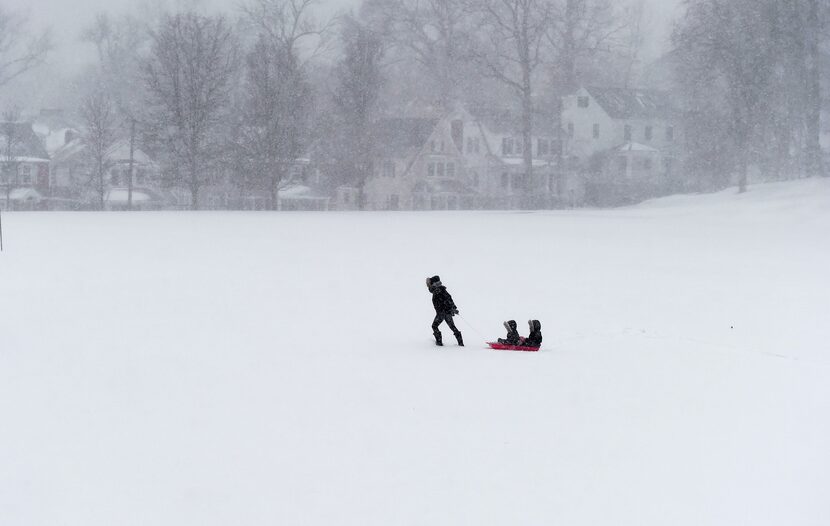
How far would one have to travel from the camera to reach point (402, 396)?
35.7 feet

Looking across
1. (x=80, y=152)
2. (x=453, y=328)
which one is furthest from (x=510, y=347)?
(x=80, y=152)

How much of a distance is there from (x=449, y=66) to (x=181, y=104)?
2776cm

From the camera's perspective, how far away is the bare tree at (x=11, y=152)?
71.0m

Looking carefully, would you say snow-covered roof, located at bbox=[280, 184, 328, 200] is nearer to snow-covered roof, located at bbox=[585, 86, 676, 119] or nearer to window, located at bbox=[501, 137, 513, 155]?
window, located at bbox=[501, 137, 513, 155]

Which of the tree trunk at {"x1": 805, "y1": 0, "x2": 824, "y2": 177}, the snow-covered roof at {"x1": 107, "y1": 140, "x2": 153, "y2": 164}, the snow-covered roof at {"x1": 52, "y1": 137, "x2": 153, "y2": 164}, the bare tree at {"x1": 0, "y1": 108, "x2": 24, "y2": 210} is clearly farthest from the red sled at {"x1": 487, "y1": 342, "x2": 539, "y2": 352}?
the snow-covered roof at {"x1": 52, "y1": 137, "x2": 153, "y2": 164}

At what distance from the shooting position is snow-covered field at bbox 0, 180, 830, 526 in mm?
7668

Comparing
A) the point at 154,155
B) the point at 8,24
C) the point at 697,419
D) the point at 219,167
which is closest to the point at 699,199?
the point at 219,167

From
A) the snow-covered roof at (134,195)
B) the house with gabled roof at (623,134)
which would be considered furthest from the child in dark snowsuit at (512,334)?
the house with gabled roof at (623,134)

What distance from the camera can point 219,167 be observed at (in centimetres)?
6316

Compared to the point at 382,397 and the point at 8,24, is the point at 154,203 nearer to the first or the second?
the point at 8,24

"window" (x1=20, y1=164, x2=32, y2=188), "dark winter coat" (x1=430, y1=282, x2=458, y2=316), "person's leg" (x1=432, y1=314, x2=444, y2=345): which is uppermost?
"window" (x1=20, y1=164, x2=32, y2=188)

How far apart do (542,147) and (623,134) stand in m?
8.80

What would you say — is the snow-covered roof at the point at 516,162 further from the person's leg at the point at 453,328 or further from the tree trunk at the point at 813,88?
the person's leg at the point at 453,328

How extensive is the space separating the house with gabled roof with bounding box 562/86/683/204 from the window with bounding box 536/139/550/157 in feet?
8.78
